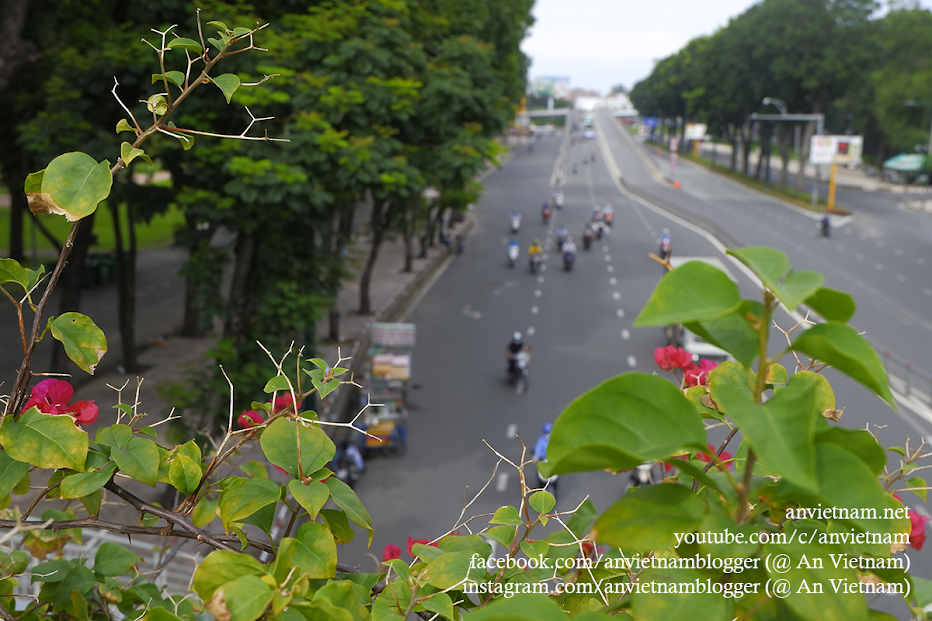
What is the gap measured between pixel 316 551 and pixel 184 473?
1.60 feet

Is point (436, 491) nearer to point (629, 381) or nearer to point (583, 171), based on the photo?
point (629, 381)

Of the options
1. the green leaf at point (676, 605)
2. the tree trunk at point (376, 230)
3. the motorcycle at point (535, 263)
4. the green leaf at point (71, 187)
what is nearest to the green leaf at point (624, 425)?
the green leaf at point (676, 605)

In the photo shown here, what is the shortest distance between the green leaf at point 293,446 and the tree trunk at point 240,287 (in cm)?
1104

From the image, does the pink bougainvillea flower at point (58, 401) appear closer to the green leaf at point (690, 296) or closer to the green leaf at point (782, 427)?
the green leaf at point (690, 296)

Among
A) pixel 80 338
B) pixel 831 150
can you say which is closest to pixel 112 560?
pixel 80 338

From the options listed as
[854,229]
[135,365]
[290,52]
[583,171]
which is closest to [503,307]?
[135,365]

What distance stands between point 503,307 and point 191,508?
2455 cm

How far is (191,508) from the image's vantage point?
6.98 feet

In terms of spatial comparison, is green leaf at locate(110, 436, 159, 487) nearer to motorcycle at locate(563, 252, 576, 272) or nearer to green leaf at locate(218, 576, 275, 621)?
green leaf at locate(218, 576, 275, 621)

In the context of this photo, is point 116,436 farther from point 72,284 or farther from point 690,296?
point 72,284

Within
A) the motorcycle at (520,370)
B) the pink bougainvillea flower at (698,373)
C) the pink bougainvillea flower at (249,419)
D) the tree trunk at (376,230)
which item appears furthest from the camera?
the tree trunk at (376,230)

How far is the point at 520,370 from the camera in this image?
1831 centimetres

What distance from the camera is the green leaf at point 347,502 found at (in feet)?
6.47

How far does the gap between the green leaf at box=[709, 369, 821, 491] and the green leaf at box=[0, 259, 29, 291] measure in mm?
1760
